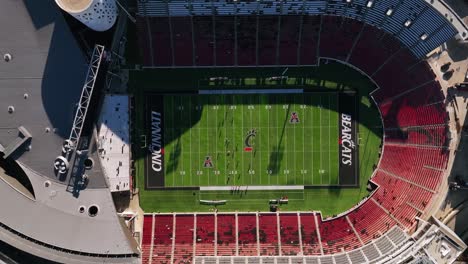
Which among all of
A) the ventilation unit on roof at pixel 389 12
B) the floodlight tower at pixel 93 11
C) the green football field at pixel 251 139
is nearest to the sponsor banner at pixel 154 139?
the green football field at pixel 251 139

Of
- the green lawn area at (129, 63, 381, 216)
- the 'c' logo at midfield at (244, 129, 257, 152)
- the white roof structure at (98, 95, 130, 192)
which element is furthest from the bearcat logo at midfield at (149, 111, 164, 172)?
the 'c' logo at midfield at (244, 129, 257, 152)

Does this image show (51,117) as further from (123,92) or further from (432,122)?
(432,122)

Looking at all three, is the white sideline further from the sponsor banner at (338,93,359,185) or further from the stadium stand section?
the stadium stand section

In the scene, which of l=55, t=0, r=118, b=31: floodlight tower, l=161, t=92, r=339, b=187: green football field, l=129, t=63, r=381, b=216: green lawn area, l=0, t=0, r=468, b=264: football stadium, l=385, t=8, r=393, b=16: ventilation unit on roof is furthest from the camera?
l=161, t=92, r=339, b=187: green football field

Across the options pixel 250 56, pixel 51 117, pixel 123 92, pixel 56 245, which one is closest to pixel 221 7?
pixel 250 56

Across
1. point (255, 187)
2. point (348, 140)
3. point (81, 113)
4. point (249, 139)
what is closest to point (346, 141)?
point (348, 140)

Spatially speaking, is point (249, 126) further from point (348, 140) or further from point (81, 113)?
point (81, 113)

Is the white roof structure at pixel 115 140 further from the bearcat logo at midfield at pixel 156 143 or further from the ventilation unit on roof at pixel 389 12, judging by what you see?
the ventilation unit on roof at pixel 389 12
